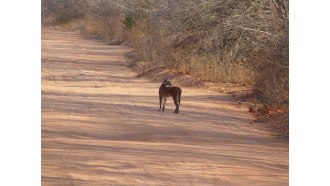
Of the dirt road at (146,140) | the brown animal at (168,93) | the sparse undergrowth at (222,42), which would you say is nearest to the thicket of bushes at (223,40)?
the sparse undergrowth at (222,42)

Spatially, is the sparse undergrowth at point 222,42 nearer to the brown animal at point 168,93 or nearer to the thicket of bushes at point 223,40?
the thicket of bushes at point 223,40

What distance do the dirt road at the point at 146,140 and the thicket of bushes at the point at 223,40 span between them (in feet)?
1.53

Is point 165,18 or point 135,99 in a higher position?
point 165,18

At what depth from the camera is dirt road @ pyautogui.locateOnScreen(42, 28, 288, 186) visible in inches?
224

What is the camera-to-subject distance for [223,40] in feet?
34.1

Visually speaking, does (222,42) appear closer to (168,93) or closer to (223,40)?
(223,40)

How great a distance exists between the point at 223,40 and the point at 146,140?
3.51 metres

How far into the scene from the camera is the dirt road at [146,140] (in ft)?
18.7
